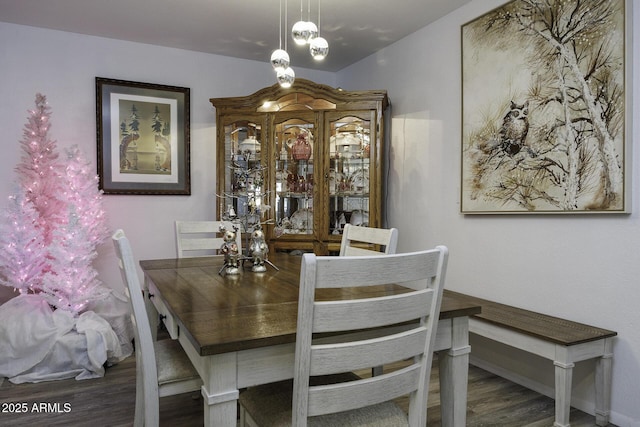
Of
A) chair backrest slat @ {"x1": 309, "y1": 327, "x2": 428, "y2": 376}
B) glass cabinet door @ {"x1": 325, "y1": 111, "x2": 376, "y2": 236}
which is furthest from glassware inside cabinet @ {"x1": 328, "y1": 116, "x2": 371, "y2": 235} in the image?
chair backrest slat @ {"x1": 309, "y1": 327, "x2": 428, "y2": 376}

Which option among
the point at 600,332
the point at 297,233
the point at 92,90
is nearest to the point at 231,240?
the point at 297,233

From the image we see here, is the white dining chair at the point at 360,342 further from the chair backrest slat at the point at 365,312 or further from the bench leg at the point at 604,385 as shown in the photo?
the bench leg at the point at 604,385

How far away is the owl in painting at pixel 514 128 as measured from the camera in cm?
244

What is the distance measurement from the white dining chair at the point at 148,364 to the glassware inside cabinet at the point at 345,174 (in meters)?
2.06

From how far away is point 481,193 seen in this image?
107 inches

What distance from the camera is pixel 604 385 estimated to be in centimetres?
203

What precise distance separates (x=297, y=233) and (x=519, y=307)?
1.79m

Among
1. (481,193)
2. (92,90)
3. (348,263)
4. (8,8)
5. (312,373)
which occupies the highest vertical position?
(8,8)

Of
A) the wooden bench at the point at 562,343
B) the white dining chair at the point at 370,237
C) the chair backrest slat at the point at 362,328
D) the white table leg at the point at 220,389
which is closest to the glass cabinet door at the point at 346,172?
the white dining chair at the point at 370,237

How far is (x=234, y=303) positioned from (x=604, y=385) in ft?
6.17

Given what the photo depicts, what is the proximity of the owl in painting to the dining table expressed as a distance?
139 centimetres

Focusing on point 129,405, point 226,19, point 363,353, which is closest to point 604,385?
point 363,353

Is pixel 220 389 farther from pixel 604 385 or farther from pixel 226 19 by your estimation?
pixel 226 19

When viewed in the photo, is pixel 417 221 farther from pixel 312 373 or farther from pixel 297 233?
pixel 312 373
